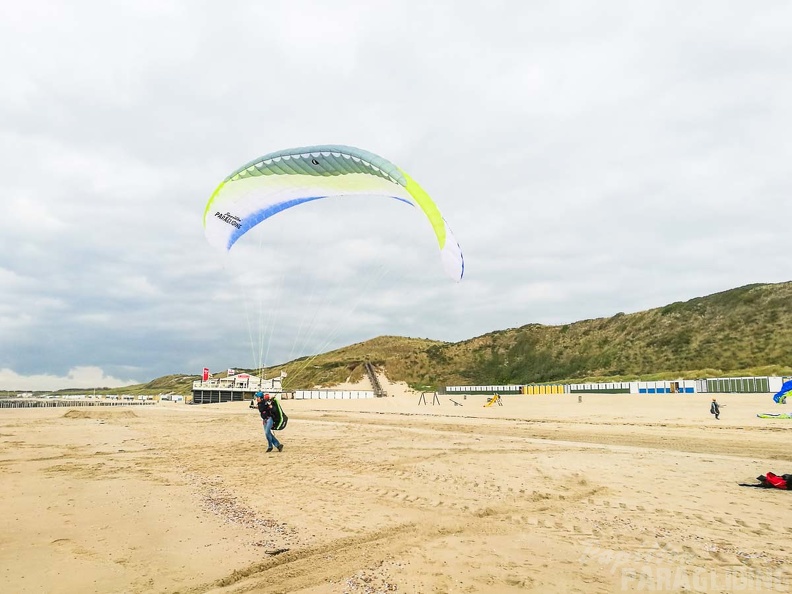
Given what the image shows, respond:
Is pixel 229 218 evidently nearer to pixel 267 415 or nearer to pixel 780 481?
pixel 267 415

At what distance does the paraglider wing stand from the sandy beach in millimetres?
6148

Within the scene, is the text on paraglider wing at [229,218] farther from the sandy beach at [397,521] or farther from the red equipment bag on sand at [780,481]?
the red equipment bag on sand at [780,481]

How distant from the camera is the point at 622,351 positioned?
6144cm

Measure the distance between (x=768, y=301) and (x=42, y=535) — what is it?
227 feet

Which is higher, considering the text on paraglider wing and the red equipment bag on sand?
the text on paraglider wing

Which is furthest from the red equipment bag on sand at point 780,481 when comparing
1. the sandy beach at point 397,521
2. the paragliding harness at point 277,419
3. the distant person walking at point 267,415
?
the distant person walking at point 267,415

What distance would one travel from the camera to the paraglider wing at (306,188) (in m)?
13.2

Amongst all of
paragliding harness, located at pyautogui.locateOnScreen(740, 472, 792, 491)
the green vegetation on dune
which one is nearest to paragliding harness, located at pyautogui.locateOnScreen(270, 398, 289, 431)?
paragliding harness, located at pyautogui.locateOnScreen(740, 472, 792, 491)

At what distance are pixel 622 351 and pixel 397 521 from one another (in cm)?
6245

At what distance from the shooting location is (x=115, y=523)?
19.8ft

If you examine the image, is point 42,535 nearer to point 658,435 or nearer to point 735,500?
point 735,500

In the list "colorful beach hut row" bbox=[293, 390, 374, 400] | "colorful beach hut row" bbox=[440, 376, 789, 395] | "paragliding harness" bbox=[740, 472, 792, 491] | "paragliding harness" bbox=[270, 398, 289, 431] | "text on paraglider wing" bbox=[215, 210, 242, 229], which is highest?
"text on paraglider wing" bbox=[215, 210, 242, 229]

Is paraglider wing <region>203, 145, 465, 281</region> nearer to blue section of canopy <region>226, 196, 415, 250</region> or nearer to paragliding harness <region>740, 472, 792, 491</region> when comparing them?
blue section of canopy <region>226, 196, 415, 250</region>

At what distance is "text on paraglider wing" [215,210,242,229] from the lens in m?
14.3
